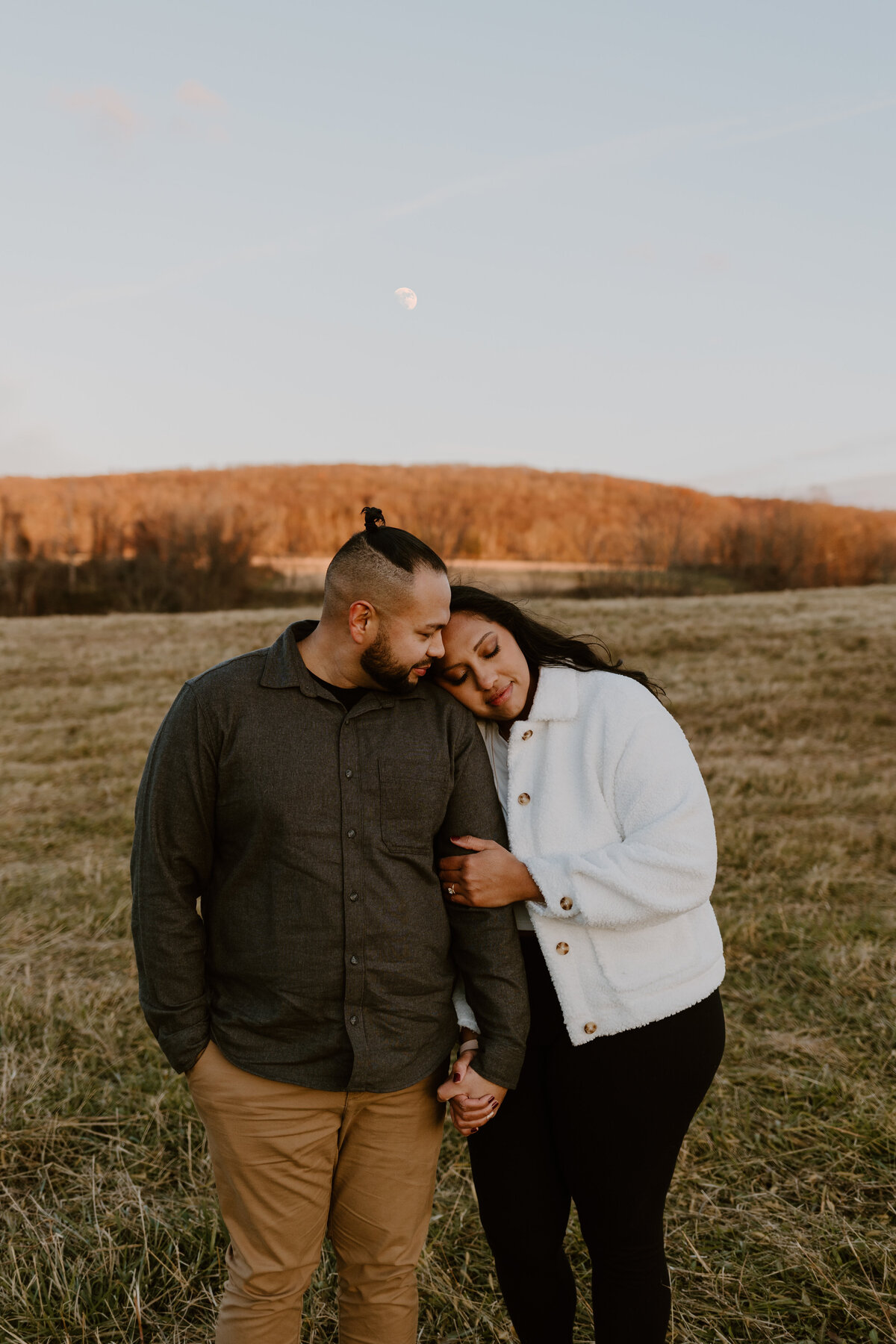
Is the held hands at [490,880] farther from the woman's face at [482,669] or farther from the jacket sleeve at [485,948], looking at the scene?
the woman's face at [482,669]

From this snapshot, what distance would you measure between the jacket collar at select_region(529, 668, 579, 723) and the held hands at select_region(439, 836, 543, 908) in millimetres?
330

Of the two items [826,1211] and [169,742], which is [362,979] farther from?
[826,1211]

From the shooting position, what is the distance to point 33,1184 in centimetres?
324

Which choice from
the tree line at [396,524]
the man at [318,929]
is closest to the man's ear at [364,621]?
the man at [318,929]

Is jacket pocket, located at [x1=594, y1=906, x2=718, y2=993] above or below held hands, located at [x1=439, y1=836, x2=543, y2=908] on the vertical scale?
below

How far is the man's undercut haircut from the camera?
6.46 feet

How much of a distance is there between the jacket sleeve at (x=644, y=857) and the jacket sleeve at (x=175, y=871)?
2.43 ft

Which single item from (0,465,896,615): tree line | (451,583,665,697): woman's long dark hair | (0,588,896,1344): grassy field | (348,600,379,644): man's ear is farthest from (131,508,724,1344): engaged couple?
(0,465,896,615): tree line

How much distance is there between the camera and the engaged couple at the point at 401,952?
1942 millimetres

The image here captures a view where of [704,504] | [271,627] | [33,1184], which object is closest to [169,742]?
[33,1184]

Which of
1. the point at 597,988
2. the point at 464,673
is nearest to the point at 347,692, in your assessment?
the point at 464,673

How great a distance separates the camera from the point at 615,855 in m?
1.91

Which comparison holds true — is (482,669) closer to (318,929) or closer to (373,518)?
(373,518)

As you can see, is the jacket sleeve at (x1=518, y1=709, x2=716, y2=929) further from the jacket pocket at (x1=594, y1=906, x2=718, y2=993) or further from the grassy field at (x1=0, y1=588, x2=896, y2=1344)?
the grassy field at (x1=0, y1=588, x2=896, y2=1344)
